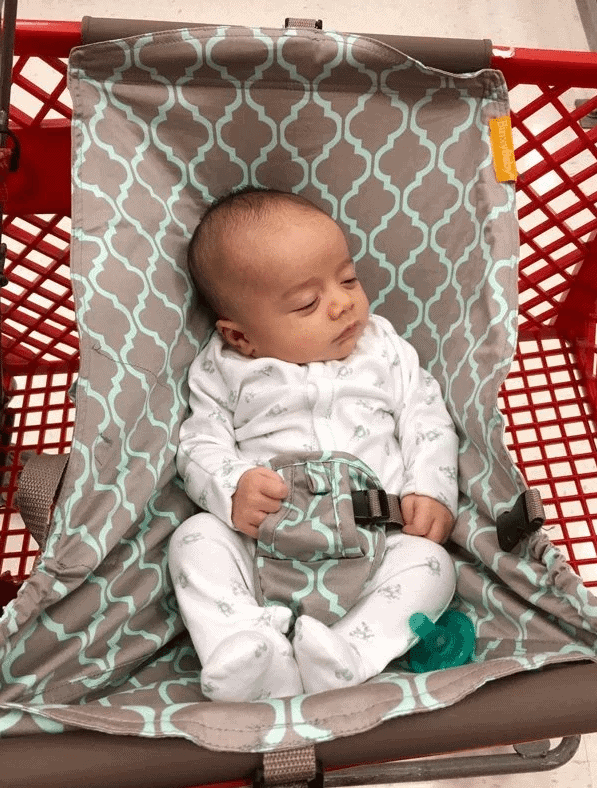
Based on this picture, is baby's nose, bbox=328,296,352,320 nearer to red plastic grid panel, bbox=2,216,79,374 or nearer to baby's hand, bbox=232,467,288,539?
baby's hand, bbox=232,467,288,539

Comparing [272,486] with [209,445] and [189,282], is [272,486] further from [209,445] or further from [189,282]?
[189,282]

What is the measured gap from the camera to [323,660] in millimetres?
832

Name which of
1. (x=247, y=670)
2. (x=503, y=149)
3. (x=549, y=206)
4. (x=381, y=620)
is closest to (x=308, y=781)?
(x=247, y=670)

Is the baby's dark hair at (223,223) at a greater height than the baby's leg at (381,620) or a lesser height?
greater

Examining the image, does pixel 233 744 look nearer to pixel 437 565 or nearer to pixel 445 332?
pixel 437 565

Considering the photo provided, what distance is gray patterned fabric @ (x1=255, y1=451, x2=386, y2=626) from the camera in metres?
0.95

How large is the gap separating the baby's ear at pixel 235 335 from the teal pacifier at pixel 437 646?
0.36m

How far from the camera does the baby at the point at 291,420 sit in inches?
36.1

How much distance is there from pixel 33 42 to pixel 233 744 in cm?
73

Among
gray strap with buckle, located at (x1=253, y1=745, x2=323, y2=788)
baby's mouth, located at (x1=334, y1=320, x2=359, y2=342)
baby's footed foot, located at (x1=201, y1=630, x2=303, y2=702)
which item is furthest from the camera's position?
baby's mouth, located at (x1=334, y1=320, x2=359, y2=342)

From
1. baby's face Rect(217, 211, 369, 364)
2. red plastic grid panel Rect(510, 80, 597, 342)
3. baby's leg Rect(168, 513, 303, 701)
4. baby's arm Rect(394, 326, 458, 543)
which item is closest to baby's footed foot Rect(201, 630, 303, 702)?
baby's leg Rect(168, 513, 303, 701)

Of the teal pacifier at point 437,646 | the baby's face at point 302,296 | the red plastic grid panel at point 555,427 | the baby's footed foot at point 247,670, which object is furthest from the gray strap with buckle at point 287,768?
the red plastic grid panel at point 555,427

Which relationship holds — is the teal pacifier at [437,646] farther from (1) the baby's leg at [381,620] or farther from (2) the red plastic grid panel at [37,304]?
(2) the red plastic grid panel at [37,304]

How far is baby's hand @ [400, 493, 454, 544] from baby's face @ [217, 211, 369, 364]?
0.63 feet
